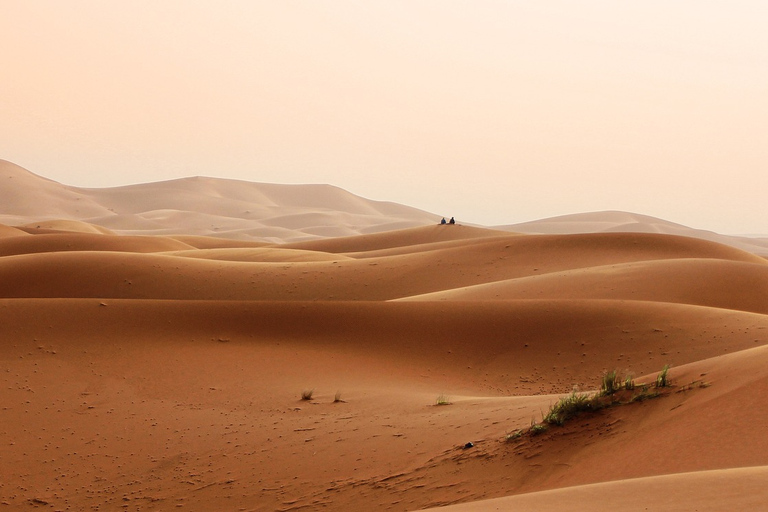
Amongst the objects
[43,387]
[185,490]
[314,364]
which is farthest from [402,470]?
[43,387]

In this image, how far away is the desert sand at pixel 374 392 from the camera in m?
7.43

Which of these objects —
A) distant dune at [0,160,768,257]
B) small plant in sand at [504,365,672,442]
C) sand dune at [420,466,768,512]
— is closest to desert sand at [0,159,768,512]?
sand dune at [420,466,768,512]

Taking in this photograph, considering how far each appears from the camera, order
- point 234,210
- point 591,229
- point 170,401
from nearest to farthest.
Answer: point 170,401 < point 591,229 < point 234,210

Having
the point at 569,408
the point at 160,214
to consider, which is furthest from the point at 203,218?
the point at 569,408

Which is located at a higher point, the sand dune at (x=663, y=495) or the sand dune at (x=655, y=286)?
the sand dune at (x=655, y=286)

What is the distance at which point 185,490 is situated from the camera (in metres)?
9.81

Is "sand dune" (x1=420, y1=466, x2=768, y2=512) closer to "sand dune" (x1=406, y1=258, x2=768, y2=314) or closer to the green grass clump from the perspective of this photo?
the green grass clump

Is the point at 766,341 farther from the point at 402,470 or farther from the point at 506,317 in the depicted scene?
the point at 402,470

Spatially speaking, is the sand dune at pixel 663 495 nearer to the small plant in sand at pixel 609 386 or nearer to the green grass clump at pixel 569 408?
the green grass clump at pixel 569 408

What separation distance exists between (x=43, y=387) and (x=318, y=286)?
52.6 ft

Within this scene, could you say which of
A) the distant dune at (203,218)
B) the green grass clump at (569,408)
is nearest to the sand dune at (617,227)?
the distant dune at (203,218)

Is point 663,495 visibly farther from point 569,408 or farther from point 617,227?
point 617,227

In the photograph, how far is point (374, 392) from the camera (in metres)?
13.4

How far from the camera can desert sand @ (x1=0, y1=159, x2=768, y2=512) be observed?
743cm
